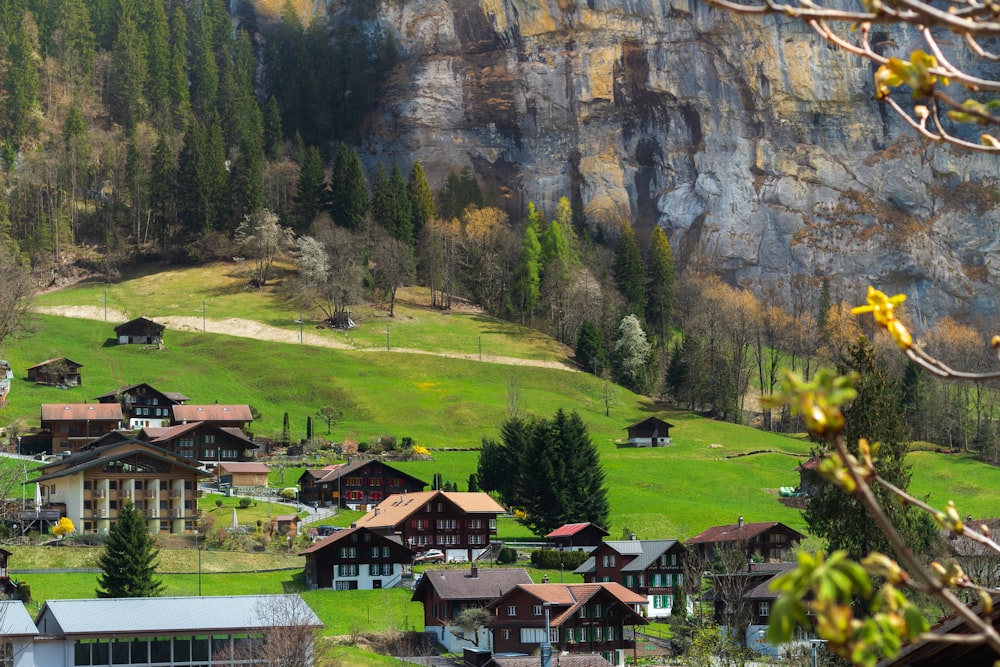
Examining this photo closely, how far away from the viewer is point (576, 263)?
153 m

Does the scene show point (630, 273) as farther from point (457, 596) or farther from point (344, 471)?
point (457, 596)

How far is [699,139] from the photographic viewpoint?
573ft

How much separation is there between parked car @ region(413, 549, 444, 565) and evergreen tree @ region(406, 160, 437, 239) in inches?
3085

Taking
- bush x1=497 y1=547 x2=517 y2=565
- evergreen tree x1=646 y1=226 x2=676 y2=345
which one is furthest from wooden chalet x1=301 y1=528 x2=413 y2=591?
evergreen tree x1=646 y1=226 x2=676 y2=345

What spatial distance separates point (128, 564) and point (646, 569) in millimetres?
25174

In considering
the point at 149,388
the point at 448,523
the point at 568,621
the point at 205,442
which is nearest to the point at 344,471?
the point at 448,523

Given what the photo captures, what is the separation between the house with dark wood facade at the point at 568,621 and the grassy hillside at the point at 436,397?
2168 centimetres

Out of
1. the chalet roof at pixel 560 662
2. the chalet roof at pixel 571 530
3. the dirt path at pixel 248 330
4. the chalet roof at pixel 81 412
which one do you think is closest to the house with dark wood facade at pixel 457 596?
the chalet roof at pixel 571 530

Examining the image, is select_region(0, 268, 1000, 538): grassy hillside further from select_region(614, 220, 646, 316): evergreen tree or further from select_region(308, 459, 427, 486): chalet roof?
select_region(614, 220, 646, 316): evergreen tree

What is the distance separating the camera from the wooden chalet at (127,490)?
74562mm

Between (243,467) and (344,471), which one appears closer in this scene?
(344,471)

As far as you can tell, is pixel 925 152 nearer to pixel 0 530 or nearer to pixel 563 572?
pixel 563 572

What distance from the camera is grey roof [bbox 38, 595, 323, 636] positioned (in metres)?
49.0

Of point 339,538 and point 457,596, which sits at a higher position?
point 339,538
